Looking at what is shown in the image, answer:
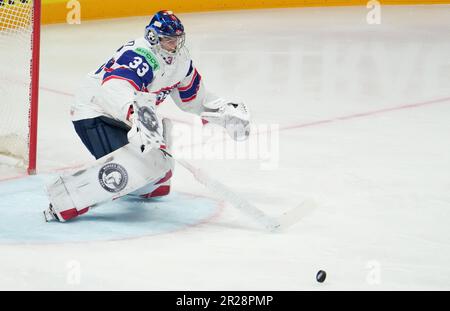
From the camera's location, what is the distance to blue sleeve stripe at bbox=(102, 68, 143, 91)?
153 inches

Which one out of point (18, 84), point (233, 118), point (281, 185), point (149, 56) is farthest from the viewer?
point (18, 84)

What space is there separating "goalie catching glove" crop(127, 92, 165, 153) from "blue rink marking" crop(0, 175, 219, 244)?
347 millimetres

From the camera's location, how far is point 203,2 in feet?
33.5

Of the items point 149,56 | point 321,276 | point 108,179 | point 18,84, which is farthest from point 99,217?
point 18,84

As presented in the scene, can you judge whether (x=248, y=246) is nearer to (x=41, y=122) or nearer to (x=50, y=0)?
(x=41, y=122)

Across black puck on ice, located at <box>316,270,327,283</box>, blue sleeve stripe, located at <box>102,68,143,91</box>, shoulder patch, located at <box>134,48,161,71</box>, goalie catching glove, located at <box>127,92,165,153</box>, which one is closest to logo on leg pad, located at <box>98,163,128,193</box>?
goalie catching glove, located at <box>127,92,165,153</box>

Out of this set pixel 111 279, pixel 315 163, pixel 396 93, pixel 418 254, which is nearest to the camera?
pixel 111 279

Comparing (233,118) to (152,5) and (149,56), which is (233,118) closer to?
(149,56)

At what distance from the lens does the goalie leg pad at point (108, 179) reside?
3842 millimetres

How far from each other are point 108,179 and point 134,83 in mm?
374

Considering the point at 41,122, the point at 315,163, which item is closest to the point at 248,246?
the point at 315,163

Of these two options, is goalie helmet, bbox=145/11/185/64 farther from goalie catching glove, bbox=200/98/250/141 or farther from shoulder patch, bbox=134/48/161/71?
goalie catching glove, bbox=200/98/250/141

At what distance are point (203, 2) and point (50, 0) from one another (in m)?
1.66

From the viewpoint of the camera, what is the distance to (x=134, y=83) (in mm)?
3904
